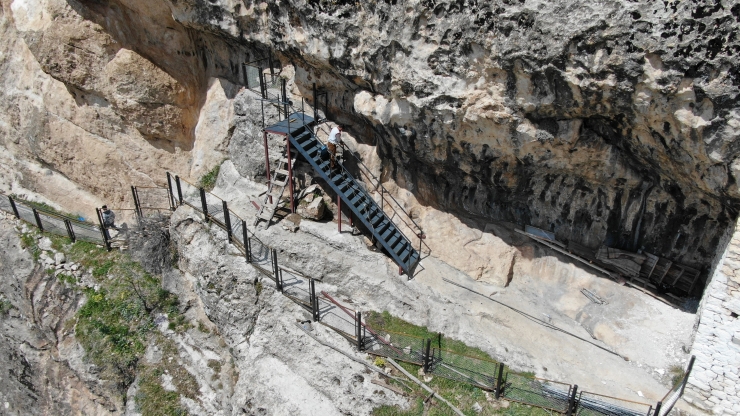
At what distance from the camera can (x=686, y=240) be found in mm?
10031

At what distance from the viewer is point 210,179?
13.5 m

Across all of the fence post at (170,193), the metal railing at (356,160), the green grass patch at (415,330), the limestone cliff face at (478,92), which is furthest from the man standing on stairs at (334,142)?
the fence post at (170,193)

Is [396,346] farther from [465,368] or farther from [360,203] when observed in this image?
[360,203]

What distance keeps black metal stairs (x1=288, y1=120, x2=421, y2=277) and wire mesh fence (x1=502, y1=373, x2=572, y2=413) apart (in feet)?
10.2

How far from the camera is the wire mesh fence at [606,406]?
862 centimetres

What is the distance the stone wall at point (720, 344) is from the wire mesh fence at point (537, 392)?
6.83ft

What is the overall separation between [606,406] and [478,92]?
5.65 metres

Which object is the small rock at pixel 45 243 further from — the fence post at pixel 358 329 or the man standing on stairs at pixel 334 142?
the fence post at pixel 358 329

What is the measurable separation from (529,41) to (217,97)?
843cm

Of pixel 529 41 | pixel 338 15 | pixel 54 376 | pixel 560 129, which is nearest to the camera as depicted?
pixel 529 41

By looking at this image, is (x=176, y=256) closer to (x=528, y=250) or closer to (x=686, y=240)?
(x=528, y=250)

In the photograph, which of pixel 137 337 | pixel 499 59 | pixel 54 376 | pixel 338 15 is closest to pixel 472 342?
pixel 499 59

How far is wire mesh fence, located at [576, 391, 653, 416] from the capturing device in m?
8.62

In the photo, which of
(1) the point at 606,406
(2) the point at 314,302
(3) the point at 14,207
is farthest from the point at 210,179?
(1) the point at 606,406
